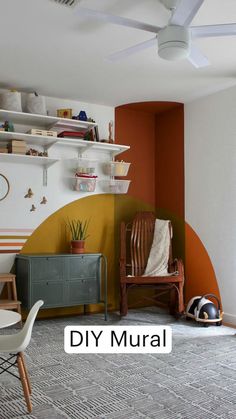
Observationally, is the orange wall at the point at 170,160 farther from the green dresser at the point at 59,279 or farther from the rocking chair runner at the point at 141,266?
the green dresser at the point at 59,279

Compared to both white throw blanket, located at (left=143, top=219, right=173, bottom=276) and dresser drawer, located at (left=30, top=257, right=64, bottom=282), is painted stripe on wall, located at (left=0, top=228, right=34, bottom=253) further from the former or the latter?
white throw blanket, located at (left=143, top=219, right=173, bottom=276)

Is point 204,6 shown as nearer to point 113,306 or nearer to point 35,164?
point 35,164

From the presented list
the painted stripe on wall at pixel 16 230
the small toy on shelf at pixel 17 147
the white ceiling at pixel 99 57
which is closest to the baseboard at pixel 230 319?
the painted stripe on wall at pixel 16 230

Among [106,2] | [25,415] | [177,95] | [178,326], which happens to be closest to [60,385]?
[25,415]

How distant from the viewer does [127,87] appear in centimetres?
491

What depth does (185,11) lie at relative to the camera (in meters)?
2.61

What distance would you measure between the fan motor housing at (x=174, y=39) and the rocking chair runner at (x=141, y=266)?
2656 mm

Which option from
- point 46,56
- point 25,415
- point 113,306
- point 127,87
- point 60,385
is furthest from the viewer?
point 113,306

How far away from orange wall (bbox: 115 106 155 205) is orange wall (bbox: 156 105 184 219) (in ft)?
0.29

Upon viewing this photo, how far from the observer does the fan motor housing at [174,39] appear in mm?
2861

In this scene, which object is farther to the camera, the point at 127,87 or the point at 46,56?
the point at 127,87

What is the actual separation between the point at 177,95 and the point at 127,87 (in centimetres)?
69

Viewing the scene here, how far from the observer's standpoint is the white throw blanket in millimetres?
5156

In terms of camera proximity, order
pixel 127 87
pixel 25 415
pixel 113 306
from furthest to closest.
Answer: pixel 113 306 → pixel 127 87 → pixel 25 415
